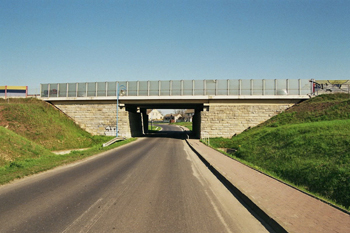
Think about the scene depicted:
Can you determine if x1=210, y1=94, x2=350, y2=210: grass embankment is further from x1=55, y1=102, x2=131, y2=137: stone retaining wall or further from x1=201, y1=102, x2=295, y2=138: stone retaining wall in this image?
x1=55, y1=102, x2=131, y2=137: stone retaining wall

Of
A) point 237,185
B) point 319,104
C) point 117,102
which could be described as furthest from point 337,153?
point 117,102

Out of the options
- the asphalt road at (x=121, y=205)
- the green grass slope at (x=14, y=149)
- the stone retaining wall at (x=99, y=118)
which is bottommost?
the asphalt road at (x=121, y=205)

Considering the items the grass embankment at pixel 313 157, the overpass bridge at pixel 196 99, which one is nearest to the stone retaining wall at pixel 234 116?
the overpass bridge at pixel 196 99

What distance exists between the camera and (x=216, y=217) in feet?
18.2

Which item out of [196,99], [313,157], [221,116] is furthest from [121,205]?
[221,116]

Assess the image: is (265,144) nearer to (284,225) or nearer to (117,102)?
(284,225)

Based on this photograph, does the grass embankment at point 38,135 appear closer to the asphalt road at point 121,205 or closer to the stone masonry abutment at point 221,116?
the stone masonry abutment at point 221,116

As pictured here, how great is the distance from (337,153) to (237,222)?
8071 millimetres

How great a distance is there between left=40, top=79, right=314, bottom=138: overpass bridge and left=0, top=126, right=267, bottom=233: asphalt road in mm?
23503

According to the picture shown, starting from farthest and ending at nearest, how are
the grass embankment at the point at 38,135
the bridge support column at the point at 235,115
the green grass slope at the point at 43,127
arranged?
the bridge support column at the point at 235,115, the green grass slope at the point at 43,127, the grass embankment at the point at 38,135

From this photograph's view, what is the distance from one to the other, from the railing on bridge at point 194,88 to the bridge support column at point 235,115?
55.4 inches

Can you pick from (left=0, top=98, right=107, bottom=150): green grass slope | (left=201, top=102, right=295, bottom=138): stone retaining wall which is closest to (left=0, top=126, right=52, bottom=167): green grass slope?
(left=0, top=98, right=107, bottom=150): green grass slope

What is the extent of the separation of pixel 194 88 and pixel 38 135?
60.9 ft

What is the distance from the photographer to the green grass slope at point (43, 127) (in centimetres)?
2493
